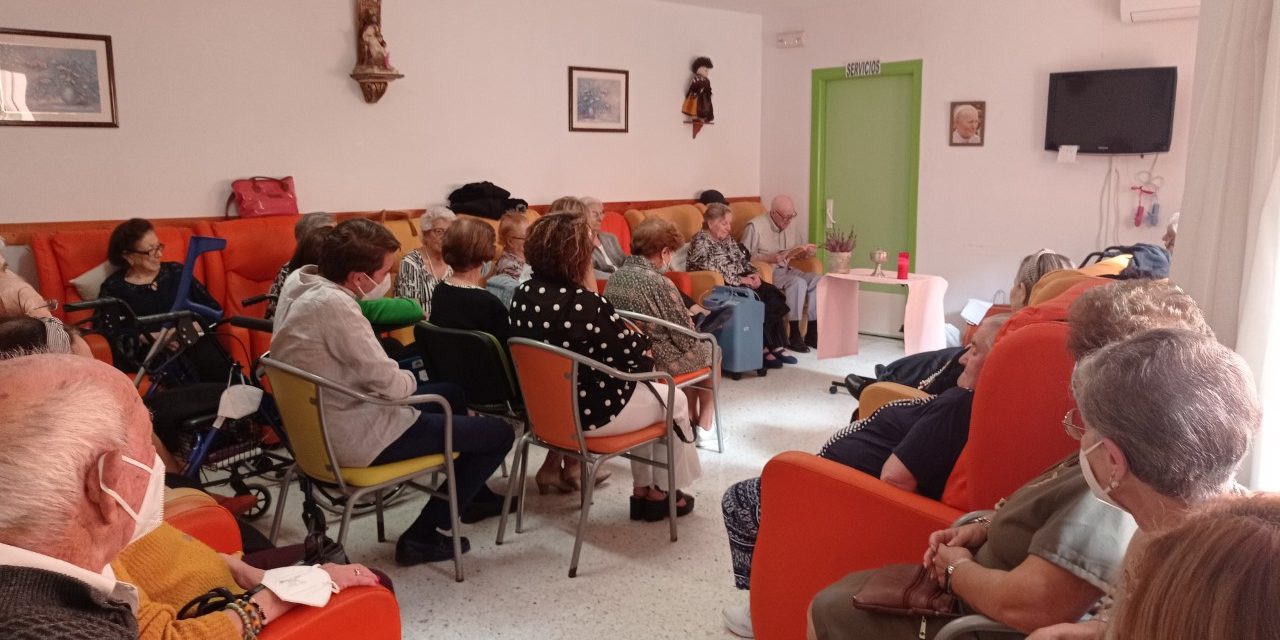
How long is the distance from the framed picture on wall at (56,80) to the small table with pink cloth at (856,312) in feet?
13.9

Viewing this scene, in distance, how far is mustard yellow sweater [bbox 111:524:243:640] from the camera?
4.50ft

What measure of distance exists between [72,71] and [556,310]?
3.13m

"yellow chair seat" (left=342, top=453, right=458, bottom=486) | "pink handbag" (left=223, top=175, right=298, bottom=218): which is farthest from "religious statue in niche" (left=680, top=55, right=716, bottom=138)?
"yellow chair seat" (left=342, top=453, right=458, bottom=486)

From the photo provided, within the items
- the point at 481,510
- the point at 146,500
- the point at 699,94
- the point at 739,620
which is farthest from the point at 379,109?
the point at 146,500

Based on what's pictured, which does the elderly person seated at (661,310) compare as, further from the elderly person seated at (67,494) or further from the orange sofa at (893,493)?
the elderly person seated at (67,494)

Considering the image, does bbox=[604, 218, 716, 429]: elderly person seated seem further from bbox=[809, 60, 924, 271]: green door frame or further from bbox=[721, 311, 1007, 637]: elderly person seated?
bbox=[809, 60, 924, 271]: green door frame

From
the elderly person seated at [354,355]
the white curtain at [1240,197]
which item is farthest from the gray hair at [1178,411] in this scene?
the elderly person seated at [354,355]

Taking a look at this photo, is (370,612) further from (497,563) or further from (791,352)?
(791,352)

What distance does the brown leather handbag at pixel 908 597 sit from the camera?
5.49ft

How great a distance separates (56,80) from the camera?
4.39 meters

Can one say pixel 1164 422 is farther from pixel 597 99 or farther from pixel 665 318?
pixel 597 99

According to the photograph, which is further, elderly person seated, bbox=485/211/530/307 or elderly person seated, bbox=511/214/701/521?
elderly person seated, bbox=485/211/530/307

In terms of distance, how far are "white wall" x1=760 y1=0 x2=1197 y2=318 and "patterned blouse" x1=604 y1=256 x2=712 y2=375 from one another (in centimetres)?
350

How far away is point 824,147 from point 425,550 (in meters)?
5.53
